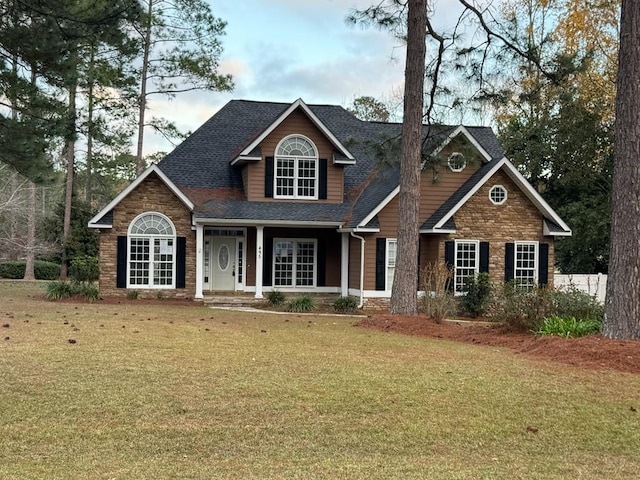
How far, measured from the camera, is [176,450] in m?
6.07

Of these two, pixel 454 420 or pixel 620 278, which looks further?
pixel 620 278

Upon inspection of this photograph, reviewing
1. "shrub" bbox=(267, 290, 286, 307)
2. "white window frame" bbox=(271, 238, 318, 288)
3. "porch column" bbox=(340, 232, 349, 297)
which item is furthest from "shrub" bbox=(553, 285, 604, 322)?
"white window frame" bbox=(271, 238, 318, 288)

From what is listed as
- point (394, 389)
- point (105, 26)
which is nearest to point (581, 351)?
point (394, 389)

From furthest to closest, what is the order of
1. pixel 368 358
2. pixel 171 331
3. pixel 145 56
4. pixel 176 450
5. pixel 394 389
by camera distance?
pixel 145 56 < pixel 171 331 < pixel 368 358 < pixel 394 389 < pixel 176 450

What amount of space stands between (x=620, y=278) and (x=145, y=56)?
93.2ft

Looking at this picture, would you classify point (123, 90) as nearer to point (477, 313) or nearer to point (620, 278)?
point (477, 313)

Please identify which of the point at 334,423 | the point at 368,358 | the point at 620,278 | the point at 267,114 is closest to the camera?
the point at 334,423

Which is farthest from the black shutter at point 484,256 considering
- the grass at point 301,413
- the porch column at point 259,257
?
the grass at point 301,413

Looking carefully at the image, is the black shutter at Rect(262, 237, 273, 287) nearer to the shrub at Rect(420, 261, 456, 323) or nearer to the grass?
the shrub at Rect(420, 261, 456, 323)

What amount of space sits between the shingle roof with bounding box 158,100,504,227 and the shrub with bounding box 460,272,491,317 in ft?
12.8

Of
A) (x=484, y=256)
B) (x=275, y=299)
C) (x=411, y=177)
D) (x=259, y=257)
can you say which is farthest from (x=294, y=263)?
(x=411, y=177)

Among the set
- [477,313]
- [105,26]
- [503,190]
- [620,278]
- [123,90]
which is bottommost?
[477,313]

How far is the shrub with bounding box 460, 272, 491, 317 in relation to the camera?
70.0ft

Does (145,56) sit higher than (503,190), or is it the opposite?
(145,56)
